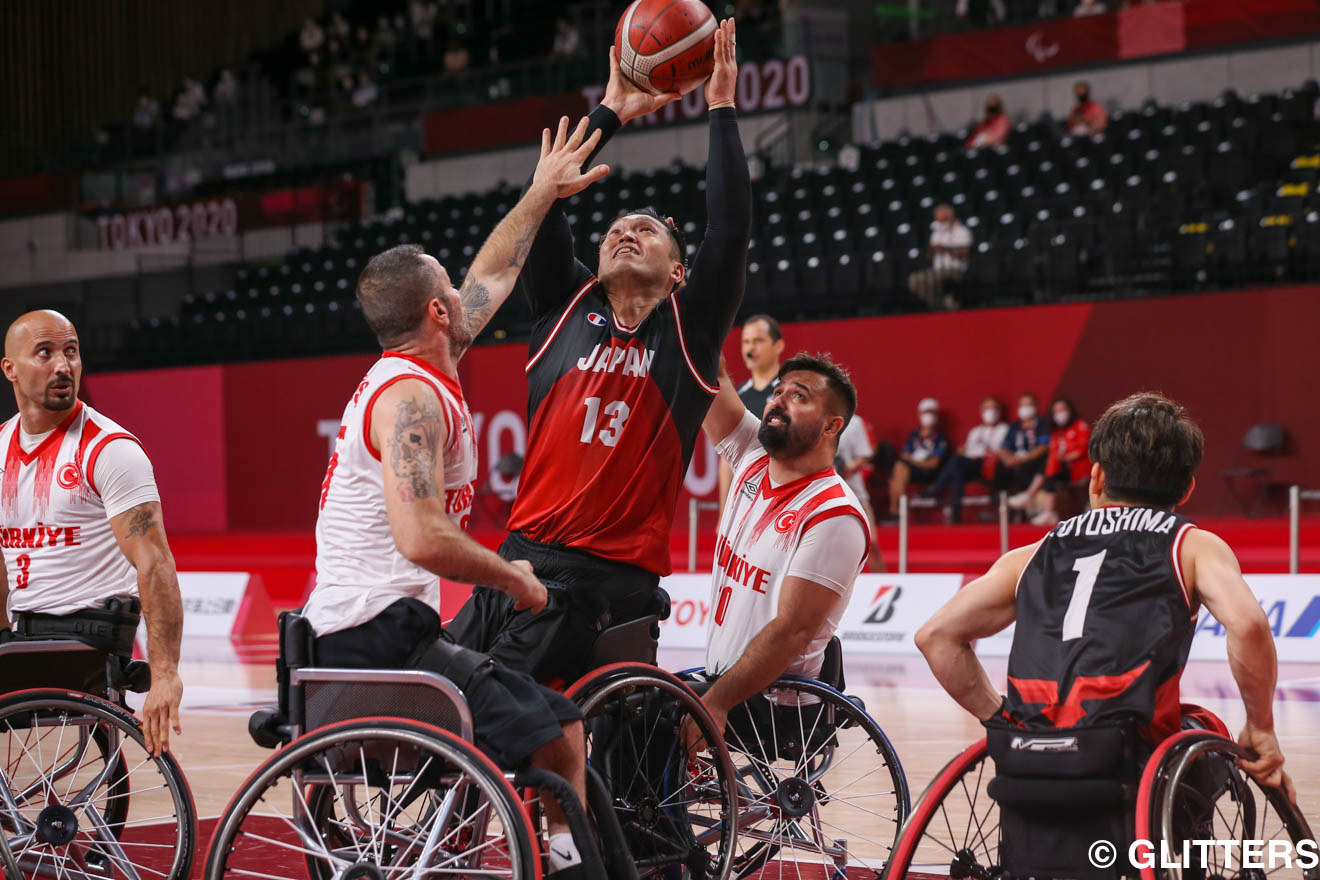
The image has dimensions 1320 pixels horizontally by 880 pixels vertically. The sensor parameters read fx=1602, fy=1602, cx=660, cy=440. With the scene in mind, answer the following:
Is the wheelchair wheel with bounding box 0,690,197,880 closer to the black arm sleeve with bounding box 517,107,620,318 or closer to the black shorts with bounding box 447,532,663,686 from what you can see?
the black shorts with bounding box 447,532,663,686

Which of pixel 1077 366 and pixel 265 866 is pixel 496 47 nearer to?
pixel 1077 366

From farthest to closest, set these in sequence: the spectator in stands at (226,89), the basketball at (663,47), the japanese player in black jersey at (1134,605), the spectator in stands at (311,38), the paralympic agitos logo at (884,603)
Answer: the spectator in stands at (311,38), the spectator in stands at (226,89), the paralympic agitos logo at (884,603), the basketball at (663,47), the japanese player in black jersey at (1134,605)

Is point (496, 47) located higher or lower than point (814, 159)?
higher

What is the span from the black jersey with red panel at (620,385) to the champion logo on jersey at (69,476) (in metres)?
1.43

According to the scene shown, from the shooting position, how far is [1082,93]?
57.0ft

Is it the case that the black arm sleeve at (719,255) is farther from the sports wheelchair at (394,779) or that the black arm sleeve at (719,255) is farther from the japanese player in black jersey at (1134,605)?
the sports wheelchair at (394,779)

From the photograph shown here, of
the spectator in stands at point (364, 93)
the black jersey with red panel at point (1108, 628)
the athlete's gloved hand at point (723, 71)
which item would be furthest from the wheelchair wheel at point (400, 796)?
the spectator in stands at point (364, 93)

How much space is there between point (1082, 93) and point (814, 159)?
4216 millimetres

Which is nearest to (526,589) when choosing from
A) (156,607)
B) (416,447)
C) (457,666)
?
(457,666)

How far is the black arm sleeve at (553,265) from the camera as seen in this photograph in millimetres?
4496

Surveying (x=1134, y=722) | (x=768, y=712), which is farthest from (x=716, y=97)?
(x=1134, y=722)

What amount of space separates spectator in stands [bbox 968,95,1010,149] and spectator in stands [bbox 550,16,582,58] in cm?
747

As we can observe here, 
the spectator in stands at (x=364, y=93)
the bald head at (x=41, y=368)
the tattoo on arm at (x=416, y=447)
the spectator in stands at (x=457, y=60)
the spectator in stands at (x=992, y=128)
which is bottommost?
the tattoo on arm at (x=416, y=447)

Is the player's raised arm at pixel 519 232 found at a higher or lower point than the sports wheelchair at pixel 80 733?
higher
